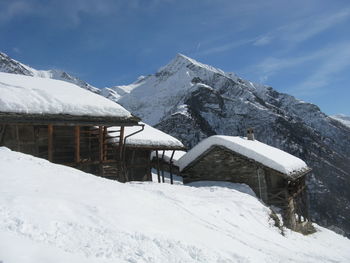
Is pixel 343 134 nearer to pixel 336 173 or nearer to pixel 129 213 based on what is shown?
pixel 336 173

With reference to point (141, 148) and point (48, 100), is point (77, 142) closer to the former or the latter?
point (48, 100)

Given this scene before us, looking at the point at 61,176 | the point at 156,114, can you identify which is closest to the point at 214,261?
the point at 61,176

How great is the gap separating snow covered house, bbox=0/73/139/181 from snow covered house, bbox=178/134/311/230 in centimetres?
474

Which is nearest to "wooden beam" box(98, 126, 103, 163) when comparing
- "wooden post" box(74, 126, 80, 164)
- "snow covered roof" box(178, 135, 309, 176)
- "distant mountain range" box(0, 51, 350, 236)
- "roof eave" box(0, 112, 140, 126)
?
"roof eave" box(0, 112, 140, 126)

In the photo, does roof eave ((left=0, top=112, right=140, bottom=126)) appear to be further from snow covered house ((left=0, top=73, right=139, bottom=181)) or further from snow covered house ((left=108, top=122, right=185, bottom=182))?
snow covered house ((left=108, top=122, right=185, bottom=182))

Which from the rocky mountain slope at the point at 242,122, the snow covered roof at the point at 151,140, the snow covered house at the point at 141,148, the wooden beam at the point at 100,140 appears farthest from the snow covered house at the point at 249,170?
the rocky mountain slope at the point at 242,122

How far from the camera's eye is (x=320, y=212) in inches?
2197

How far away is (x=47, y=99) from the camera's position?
42.8 feet

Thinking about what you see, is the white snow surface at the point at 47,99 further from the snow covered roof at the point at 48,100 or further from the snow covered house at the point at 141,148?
the snow covered house at the point at 141,148

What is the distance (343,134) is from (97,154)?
456 ft

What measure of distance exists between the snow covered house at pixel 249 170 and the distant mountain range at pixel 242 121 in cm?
3577

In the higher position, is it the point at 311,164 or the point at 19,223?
the point at 19,223

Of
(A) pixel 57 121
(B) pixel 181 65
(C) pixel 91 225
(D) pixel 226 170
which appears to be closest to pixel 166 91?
(B) pixel 181 65

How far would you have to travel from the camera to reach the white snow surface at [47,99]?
12.2 metres
